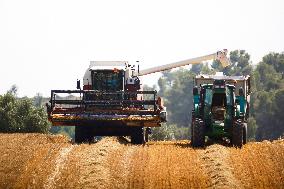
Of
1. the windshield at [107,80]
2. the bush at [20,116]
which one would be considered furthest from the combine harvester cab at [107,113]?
the bush at [20,116]

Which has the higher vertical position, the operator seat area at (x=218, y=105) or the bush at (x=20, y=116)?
the operator seat area at (x=218, y=105)

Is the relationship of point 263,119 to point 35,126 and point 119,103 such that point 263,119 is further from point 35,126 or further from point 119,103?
point 119,103

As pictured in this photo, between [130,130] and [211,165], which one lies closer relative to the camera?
[211,165]

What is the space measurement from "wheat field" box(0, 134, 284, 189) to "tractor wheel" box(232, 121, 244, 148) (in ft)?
1.60

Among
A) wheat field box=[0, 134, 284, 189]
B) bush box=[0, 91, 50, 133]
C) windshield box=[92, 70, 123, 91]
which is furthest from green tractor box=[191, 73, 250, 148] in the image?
bush box=[0, 91, 50, 133]

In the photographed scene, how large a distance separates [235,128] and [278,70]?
388 ft

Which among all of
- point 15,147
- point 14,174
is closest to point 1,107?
point 15,147

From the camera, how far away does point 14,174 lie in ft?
76.9

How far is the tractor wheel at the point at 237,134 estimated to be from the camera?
29359 mm

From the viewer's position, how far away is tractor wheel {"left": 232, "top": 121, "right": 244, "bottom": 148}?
96.3 feet

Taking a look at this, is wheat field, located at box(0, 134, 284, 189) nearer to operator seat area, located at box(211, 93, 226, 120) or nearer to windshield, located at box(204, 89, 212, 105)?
operator seat area, located at box(211, 93, 226, 120)

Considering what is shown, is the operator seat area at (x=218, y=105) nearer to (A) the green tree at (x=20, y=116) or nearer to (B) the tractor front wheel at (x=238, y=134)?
(B) the tractor front wheel at (x=238, y=134)

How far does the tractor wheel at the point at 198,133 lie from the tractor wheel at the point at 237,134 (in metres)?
1.15

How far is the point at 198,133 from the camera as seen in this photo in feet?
96.9
